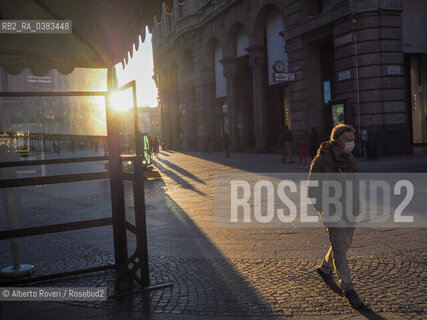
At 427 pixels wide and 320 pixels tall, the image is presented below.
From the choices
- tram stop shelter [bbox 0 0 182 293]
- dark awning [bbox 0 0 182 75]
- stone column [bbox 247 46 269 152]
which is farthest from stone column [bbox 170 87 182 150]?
tram stop shelter [bbox 0 0 182 293]

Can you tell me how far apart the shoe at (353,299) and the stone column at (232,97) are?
24.9 metres

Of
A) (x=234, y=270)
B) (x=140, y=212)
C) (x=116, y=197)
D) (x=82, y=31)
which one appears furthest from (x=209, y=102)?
(x=140, y=212)

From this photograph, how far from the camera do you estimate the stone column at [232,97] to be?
27953 mm

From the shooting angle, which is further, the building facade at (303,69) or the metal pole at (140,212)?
the building facade at (303,69)

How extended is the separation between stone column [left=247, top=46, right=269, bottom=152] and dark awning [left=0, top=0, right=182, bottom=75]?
19320 mm

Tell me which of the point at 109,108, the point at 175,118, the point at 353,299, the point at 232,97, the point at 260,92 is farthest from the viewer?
the point at 175,118

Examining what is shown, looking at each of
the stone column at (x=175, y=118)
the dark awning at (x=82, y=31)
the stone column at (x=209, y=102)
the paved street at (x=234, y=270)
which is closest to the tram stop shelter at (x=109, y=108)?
the dark awning at (x=82, y=31)

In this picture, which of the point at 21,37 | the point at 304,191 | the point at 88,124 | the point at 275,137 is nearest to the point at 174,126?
the point at 275,137

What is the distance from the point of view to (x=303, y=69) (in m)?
19.9

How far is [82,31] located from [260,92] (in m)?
20.5

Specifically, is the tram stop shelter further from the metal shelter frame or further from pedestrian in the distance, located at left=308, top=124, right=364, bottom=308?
pedestrian in the distance, located at left=308, top=124, right=364, bottom=308

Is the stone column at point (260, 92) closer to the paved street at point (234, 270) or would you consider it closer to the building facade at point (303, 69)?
the building facade at point (303, 69)

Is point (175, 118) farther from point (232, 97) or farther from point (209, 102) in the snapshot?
point (232, 97)

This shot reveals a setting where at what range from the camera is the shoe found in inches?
142
